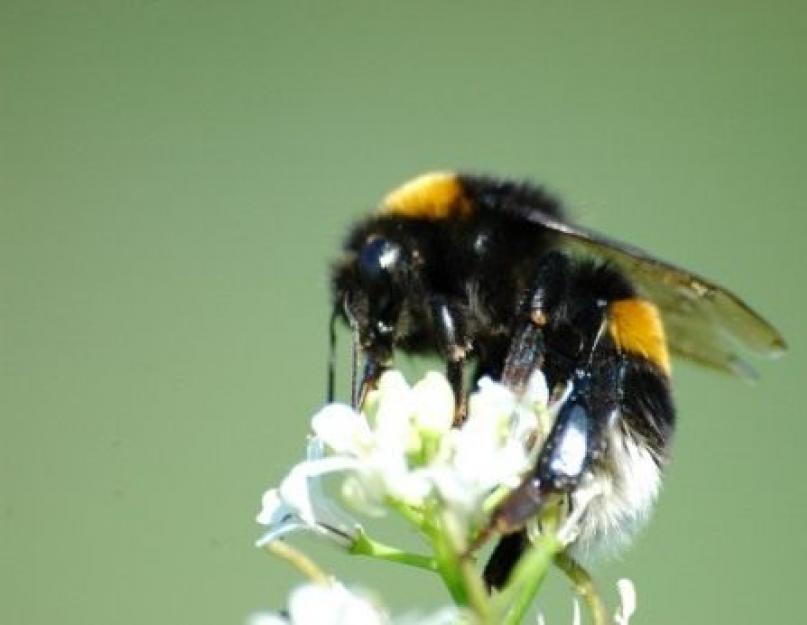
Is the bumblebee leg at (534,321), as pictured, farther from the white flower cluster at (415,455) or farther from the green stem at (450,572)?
the green stem at (450,572)

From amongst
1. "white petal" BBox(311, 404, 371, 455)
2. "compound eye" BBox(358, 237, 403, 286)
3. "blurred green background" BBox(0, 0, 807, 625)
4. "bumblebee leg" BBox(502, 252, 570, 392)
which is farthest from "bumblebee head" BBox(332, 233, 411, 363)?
"blurred green background" BBox(0, 0, 807, 625)

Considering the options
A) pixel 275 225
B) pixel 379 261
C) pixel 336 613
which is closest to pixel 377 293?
pixel 379 261

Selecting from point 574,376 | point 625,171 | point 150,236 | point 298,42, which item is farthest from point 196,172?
point 574,376

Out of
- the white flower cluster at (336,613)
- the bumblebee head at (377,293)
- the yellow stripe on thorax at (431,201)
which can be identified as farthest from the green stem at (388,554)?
the yellow stripe on thorax at (431,201)

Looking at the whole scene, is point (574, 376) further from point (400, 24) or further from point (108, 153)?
point (400, 24)

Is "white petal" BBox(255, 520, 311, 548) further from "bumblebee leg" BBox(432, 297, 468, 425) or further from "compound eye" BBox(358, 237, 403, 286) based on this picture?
"compound eye" BBox(358, 237, 403, 286)

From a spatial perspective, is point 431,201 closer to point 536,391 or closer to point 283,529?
point 536,391
